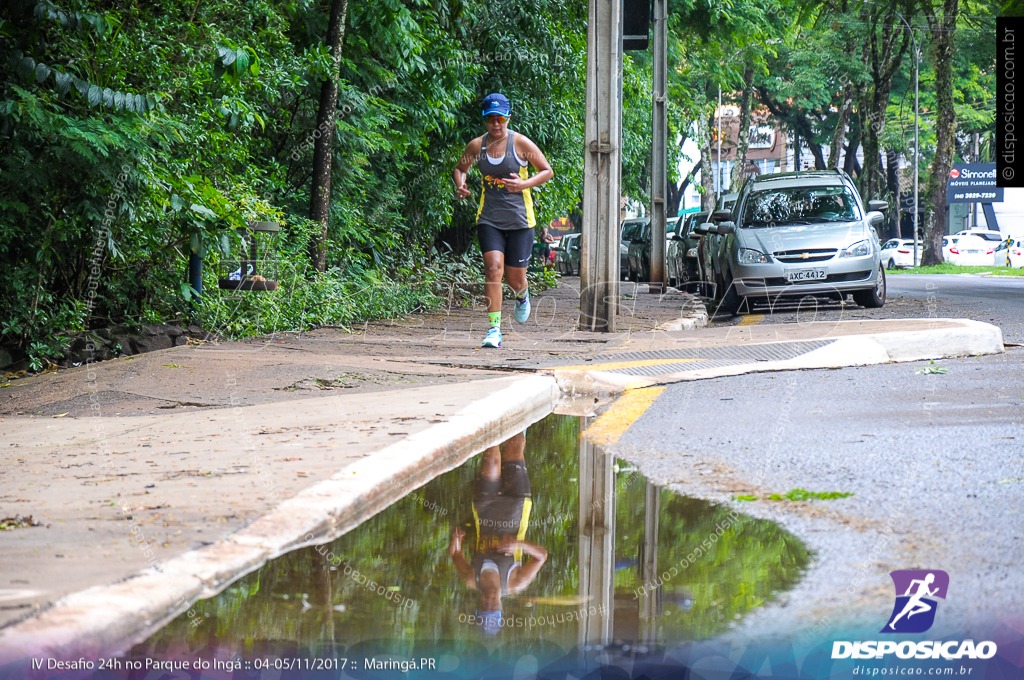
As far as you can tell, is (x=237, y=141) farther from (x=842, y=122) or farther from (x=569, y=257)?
(x=842, y=122)

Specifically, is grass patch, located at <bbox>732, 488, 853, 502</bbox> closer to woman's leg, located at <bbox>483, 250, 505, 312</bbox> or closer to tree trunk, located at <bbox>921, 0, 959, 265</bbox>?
woman's leg, located at <bbox>483, 250, 505, 312</bbox>

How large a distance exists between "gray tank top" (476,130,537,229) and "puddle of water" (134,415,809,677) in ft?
16.3

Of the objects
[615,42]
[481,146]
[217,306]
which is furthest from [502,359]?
[615,42]

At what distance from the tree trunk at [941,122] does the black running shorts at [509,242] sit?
2375 centimetres

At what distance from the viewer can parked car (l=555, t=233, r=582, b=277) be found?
39.7 meters

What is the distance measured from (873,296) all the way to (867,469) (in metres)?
11.4

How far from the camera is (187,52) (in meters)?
9.27

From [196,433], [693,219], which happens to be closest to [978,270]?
[693,219]

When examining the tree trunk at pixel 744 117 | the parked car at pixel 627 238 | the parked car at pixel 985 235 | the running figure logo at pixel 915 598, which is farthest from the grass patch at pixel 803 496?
the parked car at pixel 985 235

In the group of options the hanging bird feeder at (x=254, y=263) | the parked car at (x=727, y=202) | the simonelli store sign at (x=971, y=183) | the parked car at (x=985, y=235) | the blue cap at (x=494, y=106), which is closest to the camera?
the blue cap at (x=494, y=106)

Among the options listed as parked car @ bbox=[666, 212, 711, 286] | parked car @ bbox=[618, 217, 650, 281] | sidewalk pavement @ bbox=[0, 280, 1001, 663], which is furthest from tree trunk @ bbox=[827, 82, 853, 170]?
sidewalk pavement @ bbox=[0, 280, 1001, 663]

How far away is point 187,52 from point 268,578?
694 centimetres

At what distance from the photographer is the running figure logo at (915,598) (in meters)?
2.81

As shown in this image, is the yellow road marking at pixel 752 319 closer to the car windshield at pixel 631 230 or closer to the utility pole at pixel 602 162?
the utility pole at pixel 602 162
